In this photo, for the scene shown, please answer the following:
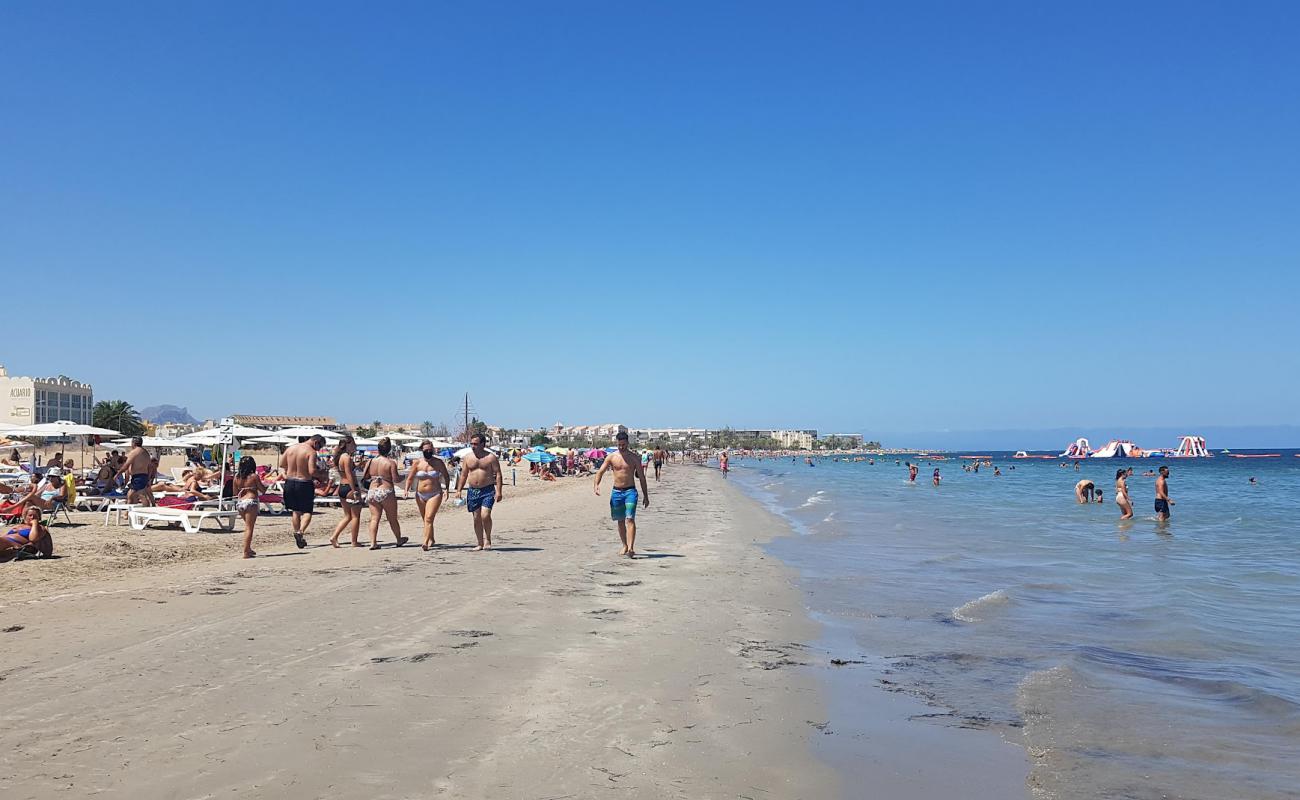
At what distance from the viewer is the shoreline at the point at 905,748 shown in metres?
3.73

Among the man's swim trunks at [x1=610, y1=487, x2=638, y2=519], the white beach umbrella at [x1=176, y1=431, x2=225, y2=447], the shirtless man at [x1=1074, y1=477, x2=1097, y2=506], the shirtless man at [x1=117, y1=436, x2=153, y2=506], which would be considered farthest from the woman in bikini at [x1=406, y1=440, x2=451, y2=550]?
the shirtless man at [x1=1074, y1=477, x2=1097, y2=506]

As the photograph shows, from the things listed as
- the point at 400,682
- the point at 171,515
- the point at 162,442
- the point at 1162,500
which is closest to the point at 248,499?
the point at 171,515

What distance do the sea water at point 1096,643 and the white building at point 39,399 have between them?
263 ft

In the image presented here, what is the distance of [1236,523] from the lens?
2109 centimetres

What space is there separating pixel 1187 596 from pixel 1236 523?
1454 centimetres

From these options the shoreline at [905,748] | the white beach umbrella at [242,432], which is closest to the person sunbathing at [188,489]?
the white beach umbrella at [242,432]

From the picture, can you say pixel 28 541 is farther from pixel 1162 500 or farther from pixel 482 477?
pixel 1162 500

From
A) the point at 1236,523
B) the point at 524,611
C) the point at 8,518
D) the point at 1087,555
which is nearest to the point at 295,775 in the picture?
the point at 524,611

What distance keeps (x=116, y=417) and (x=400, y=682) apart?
245 feet

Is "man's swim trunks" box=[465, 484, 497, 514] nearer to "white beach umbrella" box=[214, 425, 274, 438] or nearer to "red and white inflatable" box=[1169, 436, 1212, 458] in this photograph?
"white beach umbrella" box=[214, 425, 274, 438]

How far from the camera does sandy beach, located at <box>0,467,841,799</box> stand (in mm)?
3445

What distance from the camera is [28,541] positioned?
30.2ft

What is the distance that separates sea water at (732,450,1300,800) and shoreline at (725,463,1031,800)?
4.8 inches

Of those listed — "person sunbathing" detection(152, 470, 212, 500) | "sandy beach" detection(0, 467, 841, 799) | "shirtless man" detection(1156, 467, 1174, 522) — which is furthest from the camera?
"shirtless man" detection(1156, 467, 1174, 522)
